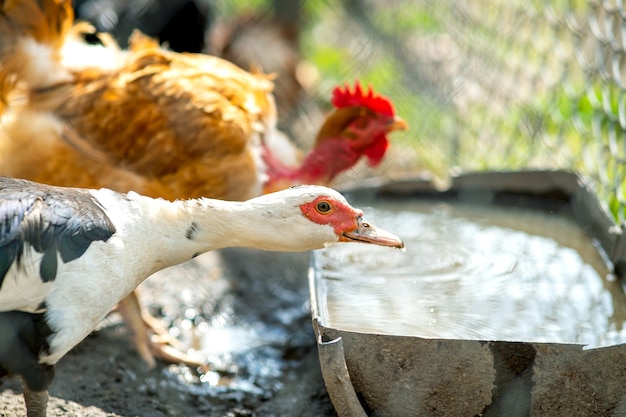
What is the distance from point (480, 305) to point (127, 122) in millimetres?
1499

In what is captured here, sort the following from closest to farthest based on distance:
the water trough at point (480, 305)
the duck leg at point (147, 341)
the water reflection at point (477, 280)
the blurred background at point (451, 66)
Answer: the water trough at point (480, 305)
the water reflection at point (477, 280)
the duck leg at point (147, 341)
the blurred background at point (451, 66)

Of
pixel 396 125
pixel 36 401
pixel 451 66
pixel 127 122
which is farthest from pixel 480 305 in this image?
pixel 451 66

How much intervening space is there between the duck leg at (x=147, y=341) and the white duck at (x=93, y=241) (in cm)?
87

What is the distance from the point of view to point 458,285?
9.09 feet

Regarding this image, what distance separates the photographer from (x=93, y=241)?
2.04m

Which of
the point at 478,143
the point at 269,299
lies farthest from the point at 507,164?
the point at 269,299

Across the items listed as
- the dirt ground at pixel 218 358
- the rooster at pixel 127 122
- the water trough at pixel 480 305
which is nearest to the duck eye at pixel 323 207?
Result: the water trough at pixel 480 305

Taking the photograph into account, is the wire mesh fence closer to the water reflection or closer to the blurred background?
the blurred background

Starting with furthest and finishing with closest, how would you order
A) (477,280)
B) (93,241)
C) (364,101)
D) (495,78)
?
(495,78), (364,101), (477,280), (93,241)

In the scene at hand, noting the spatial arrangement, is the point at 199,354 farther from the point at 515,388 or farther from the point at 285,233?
the point at 515,388

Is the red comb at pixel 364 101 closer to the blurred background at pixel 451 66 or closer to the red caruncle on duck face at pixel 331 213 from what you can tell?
the blurred background at pixel 451 66

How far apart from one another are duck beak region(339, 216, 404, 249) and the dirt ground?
22.3 inches

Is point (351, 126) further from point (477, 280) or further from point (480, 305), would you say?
point (480, 305)

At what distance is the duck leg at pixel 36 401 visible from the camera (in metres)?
2.10
